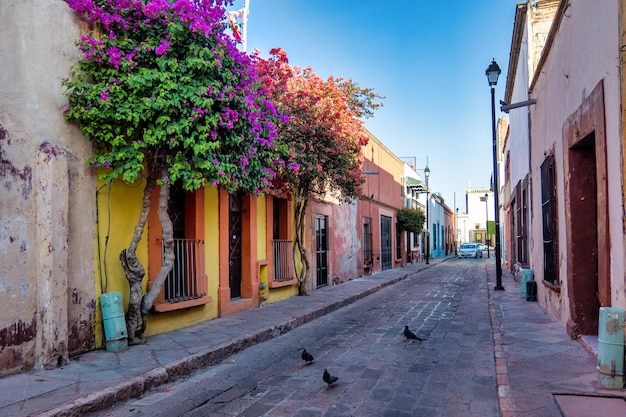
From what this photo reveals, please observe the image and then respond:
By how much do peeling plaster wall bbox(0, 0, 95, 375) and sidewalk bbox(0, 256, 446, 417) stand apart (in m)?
0.37

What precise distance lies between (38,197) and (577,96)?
23.3 ft

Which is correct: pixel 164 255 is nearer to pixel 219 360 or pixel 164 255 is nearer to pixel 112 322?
pixel 112 322

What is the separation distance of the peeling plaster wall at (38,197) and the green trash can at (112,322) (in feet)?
0.83

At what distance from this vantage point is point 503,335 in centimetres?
775

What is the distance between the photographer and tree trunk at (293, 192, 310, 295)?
13.5 m

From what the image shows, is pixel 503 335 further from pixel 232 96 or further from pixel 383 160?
pixel 383 160

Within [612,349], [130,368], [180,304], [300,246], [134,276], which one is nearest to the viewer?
[612,349]

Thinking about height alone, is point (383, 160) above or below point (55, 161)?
above

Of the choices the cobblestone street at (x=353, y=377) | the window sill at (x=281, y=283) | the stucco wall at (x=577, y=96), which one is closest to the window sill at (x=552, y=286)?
the stucco wall at (x=577, y=96)

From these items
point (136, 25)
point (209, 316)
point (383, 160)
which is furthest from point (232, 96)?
point (383, 160)

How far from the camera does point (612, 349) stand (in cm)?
464

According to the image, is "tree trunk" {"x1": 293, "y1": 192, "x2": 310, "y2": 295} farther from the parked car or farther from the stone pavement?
the parked car

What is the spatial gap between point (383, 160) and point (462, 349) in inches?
756

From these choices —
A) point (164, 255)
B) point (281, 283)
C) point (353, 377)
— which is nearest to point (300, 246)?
point (281, 283)
